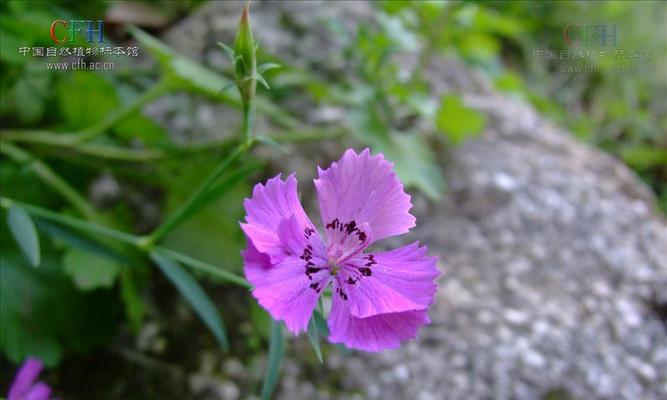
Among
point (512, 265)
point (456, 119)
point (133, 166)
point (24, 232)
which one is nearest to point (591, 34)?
point (456, 119)

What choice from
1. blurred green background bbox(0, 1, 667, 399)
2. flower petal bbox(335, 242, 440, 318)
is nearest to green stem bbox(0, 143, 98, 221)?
blurred green background bbox(0, 1, 667, 399)

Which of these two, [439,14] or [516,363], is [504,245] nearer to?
[516,363]

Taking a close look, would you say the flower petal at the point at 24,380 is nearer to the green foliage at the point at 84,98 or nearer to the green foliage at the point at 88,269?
the green foliage at the point at 88,269

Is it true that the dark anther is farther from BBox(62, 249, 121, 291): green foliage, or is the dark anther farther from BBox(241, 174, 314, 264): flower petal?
BBox(62, 249, 121, 291): green foliage

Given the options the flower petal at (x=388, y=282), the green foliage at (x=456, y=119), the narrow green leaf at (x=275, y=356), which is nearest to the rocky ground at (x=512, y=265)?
the green foliage at (x=456, y=119)

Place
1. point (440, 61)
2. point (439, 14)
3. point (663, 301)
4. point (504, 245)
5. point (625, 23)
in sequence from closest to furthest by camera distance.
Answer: point (663, 301) < point (504, 245) < point (439, 14) < point (440, 61) < point (625, 23)

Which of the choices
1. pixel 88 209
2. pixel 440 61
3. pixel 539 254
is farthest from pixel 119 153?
pixel 440 61

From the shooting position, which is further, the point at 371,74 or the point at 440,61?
the point at 440,61
